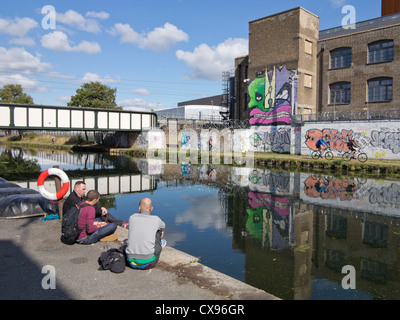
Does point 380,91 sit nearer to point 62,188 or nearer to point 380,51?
point 380,51

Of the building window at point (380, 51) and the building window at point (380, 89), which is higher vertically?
the building window at point (380, 51)

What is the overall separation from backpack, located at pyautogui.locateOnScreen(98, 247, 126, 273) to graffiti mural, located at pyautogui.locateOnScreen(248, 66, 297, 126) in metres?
32.2

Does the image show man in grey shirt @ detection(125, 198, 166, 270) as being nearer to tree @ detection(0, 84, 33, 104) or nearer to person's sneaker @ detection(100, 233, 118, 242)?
person's sneaker @ detection(100, 233, 118, 242)

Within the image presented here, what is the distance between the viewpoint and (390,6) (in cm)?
4666

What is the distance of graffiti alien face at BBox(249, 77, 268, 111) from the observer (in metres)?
38.8

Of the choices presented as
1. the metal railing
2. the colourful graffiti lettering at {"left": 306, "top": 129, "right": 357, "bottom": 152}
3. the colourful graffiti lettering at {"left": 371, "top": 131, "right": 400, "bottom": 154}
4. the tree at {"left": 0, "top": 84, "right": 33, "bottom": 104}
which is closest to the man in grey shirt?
the metal railing

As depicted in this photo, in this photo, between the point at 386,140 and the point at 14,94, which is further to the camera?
the point at 14,94

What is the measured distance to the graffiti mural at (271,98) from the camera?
119 feet

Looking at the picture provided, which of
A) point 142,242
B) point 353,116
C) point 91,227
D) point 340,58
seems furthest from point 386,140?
point 142,242

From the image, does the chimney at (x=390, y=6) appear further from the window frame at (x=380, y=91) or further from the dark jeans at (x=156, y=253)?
the dark jeans at (x=156, y=253)

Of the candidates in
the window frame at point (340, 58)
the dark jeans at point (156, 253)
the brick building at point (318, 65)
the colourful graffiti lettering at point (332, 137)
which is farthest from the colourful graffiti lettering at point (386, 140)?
the dark jeans at point (156, 253)

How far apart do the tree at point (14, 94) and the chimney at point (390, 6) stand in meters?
76.6

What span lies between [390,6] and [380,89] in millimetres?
22092
